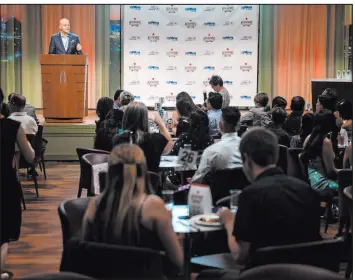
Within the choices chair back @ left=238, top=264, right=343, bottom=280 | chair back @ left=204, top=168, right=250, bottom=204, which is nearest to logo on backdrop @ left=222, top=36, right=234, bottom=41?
chair back @ left=204, top=168, right=250, bottom=204

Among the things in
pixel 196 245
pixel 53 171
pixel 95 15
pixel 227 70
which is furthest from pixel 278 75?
pixel 196 245

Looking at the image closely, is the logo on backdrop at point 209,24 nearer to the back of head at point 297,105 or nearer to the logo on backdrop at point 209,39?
the logo on backdrop at point 209,39

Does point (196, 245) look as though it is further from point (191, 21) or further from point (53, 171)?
point (191, 21)

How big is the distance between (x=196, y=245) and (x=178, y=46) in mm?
9484

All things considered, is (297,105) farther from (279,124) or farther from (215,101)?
(279,124)

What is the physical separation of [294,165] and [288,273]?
358 centimetres

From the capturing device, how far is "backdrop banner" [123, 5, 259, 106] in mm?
13062

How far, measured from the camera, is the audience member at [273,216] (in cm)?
285

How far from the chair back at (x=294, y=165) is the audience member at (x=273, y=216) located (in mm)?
2765

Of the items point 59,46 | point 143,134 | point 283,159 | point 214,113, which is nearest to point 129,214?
point 143,134

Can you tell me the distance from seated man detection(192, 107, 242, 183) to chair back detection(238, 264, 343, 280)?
2.37 meters

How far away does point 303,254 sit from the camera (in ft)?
9.02

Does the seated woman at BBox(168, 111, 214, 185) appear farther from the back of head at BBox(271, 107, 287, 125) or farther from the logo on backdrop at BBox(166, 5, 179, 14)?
the logo on backdrop at BBox(166, 5, 179, 14)

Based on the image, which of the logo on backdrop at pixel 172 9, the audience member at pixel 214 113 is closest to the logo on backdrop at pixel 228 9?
the logo on backdrop at pixel 172 9
